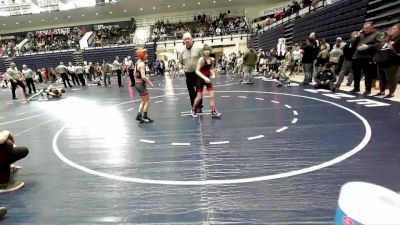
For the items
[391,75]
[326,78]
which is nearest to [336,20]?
[326,78]

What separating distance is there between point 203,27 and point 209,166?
3396cm

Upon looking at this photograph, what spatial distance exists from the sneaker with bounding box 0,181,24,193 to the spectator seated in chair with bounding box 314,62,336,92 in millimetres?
8280

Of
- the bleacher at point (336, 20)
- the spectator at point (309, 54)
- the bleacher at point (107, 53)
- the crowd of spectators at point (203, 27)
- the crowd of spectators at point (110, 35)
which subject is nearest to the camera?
the spectator at point (309, 54)

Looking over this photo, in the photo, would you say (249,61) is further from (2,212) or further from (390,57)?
(2,212)

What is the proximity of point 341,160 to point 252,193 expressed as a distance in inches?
52.2

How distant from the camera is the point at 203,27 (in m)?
35.6

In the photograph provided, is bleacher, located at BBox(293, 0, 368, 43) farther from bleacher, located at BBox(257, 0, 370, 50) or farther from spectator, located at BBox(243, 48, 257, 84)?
spectator, located at BBox(243, 48, 257, 84)

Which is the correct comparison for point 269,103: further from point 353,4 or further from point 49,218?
point 353,4

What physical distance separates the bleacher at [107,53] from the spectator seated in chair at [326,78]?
84.8 ft

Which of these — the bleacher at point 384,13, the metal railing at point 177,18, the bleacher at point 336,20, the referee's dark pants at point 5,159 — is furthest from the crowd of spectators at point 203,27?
the referee's dark pants at point 5,159

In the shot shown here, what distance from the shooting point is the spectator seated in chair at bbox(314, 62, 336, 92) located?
8930mm

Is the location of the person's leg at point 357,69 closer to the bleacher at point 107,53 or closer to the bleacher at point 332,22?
the bleacher at point 332,22

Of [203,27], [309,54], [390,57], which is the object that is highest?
[203,27]

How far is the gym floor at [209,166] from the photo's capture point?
101 inches
